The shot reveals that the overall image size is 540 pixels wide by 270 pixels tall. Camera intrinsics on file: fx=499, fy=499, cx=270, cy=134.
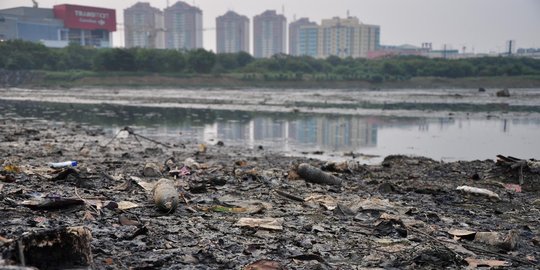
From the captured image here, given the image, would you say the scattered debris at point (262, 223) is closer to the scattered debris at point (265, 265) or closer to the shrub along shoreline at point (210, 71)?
the scattered debris at point (265, 265)

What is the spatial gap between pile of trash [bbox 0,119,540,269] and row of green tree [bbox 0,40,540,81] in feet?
200

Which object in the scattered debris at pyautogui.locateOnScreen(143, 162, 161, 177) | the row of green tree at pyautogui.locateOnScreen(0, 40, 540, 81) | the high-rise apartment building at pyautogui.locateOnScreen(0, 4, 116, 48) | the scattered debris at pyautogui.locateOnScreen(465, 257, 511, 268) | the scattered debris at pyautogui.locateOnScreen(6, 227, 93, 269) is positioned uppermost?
the high-rise apartment building at pyautogui.locateOnScreen(0, 4, 116, 48)

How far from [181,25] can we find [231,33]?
18955 mm

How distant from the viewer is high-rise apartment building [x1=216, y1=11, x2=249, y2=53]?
185375 millimetres

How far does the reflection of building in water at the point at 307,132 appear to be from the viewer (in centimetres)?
1710

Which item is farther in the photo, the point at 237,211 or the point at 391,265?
the point at 237,211

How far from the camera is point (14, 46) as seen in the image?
2682 inches

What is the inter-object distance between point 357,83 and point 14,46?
47049 millimetres

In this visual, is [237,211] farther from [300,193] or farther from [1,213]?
[1,213]

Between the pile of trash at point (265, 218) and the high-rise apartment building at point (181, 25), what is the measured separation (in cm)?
17867

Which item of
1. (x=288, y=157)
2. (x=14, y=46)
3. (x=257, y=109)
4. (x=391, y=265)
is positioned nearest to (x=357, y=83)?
(x=257, y=109)

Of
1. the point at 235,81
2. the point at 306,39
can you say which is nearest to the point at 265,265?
the point at 235,81

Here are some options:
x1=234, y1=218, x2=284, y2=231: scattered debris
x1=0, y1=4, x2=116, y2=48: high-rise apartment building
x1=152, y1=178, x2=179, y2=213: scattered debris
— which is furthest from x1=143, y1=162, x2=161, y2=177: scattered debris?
x1=0, y1=4, x2=116, y2=48: high-rise apartment building

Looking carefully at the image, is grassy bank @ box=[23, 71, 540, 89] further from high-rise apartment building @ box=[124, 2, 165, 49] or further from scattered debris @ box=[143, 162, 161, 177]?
high-rise apartment building @ box=[124, 2, 165, 49]
